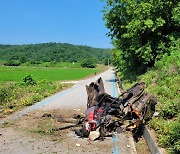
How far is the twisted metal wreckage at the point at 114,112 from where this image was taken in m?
8.77

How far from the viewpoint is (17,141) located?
8.27 m

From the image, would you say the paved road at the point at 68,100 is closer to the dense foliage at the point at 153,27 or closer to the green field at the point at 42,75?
the dense foliage at the point at 153,27

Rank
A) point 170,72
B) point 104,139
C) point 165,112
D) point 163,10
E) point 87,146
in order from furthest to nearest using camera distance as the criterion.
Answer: point 163,10
point 170,72
point 165,112
point 104,139
point 87,146

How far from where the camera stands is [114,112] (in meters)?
10.0

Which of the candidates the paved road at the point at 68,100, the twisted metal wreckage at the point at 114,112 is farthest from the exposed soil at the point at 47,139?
the paved road at the point at 68,100

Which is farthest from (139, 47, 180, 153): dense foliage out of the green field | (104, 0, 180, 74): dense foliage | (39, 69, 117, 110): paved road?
the green field

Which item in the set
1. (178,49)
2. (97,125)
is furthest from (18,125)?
(178,49)

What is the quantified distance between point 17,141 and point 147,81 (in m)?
12.6

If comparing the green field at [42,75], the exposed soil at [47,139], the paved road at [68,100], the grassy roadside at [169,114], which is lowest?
the green field at [42,75]

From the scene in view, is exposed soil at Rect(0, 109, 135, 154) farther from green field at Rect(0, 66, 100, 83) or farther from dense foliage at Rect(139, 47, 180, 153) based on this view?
green field at Rect(0, 66, 100, 83)

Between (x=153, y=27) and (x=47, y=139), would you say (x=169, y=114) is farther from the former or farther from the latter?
(x=153, y=27)

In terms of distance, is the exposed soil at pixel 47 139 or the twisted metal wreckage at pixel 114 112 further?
the twisted metal wreckage at pixel 114 112

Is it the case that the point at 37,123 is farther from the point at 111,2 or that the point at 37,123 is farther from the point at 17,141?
the point at 111,2

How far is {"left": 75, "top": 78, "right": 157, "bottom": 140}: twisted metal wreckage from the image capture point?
28.8ft
